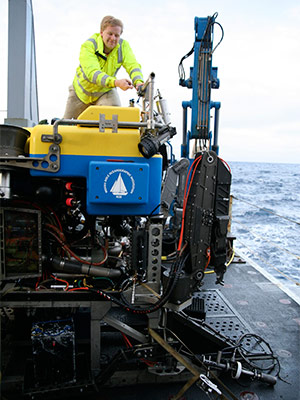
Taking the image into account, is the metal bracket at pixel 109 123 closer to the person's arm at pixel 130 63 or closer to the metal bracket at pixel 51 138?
the metal bracket at pixel 51 138

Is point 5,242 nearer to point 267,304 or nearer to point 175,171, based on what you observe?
point 175,171

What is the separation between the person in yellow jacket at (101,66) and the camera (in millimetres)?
3179

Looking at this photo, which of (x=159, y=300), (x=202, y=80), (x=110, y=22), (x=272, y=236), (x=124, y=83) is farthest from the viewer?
(x=272, y=236)

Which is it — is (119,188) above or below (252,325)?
above

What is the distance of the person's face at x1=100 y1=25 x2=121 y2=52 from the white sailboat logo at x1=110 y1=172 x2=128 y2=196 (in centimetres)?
156

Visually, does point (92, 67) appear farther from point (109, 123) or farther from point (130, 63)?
point (109, 123)

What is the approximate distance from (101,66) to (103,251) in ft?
6.12

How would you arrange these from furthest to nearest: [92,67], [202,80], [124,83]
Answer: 1. [202,80]
2. [92,67]
3. [124,83]

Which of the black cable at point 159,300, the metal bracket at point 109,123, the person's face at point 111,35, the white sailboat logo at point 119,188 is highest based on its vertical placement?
the person's face at point 111,35

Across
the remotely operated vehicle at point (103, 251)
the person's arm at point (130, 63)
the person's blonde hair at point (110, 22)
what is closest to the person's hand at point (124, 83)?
the remotely operated vehicle at point (103, 251)

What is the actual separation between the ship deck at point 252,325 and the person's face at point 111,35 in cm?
301

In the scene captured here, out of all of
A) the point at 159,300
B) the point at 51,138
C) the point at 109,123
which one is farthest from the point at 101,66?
the point at 159,300

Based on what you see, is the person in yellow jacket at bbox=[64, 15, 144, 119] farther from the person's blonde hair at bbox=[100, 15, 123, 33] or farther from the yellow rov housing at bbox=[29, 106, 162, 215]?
the yellow rov housing at bbox=[29, 106, 162, 215]

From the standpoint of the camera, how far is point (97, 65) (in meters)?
3.14
